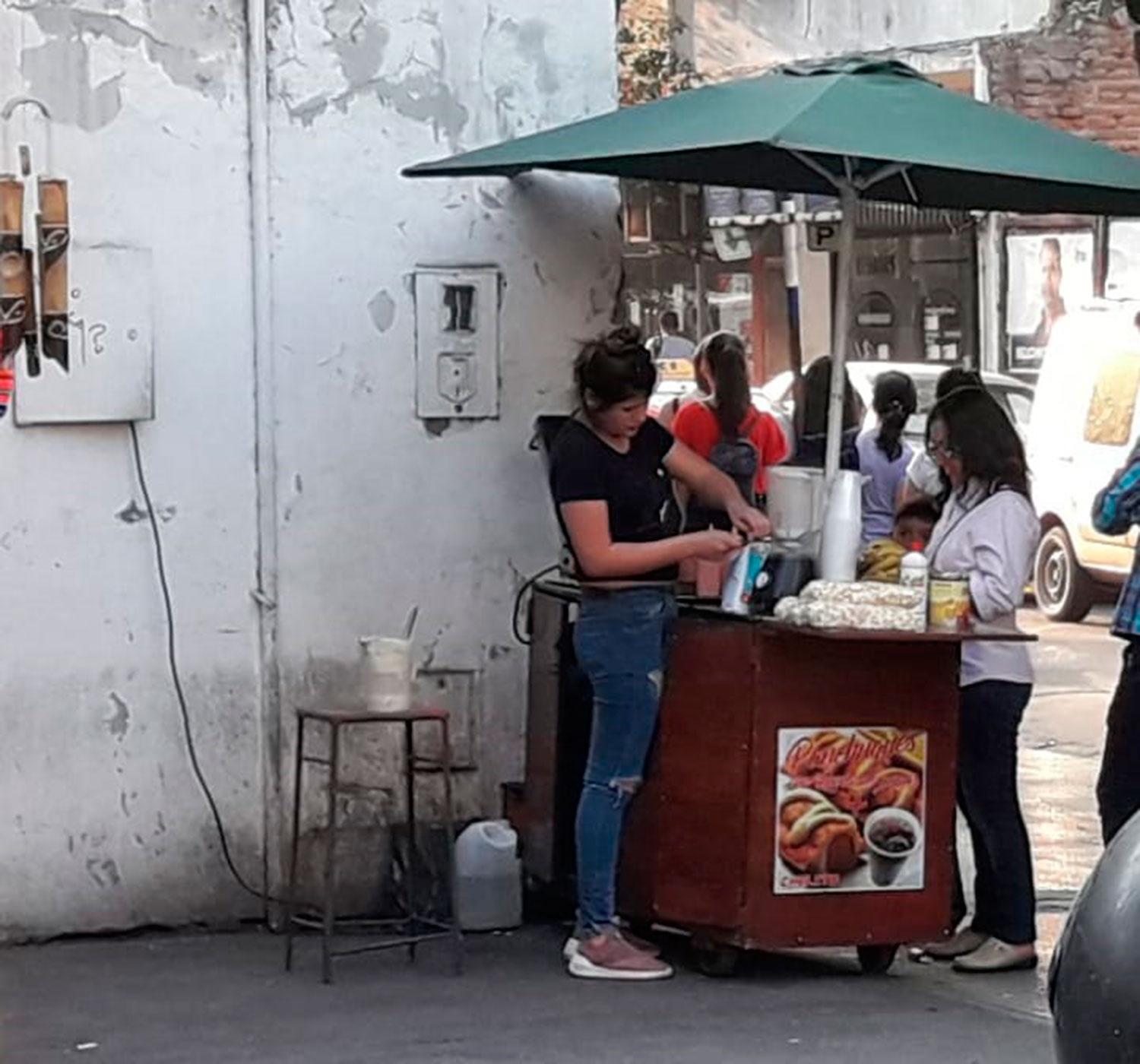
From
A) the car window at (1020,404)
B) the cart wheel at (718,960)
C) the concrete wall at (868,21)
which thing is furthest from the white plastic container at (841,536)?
the concrete wall at (868,21)

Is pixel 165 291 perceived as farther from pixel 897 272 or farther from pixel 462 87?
pixel 897 272

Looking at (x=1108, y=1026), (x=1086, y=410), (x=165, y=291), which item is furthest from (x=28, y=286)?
(x=1086, y=410)

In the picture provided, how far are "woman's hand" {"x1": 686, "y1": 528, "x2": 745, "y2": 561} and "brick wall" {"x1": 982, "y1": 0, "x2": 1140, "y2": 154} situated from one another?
51.9ft

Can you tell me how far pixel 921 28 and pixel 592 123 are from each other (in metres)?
17.6

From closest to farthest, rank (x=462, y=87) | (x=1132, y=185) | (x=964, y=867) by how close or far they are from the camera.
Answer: (x=1132, y=185) < (x=462, y=87) < (x=964, y=867)

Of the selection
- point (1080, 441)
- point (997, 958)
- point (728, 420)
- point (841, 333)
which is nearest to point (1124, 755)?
point (997, 958)

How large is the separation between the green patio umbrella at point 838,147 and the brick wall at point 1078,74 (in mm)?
15024

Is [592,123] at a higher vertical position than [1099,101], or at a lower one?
lower

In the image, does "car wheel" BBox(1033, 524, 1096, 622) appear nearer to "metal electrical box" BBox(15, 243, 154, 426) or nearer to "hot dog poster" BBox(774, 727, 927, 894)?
"hot dog poster" BBox(774, 727, 927, 894)

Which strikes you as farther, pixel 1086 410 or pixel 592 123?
pixel 1086 410

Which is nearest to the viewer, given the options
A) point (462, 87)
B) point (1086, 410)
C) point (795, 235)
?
point (462, 87)

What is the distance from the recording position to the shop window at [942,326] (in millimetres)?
24109

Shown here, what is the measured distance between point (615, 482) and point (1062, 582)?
11.4 meters

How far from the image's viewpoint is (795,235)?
73.9 feet
